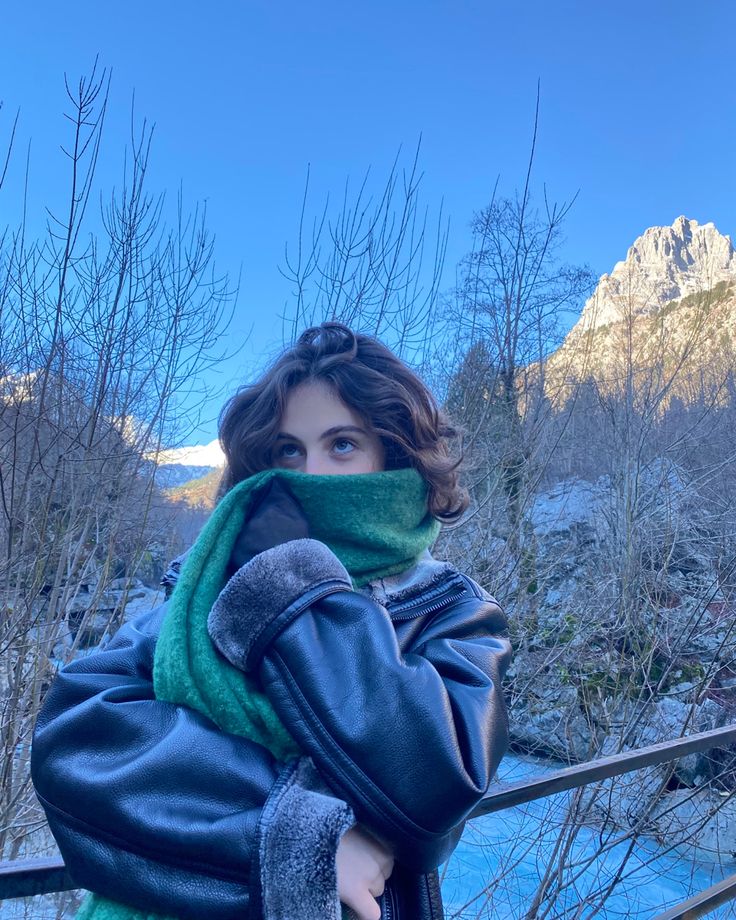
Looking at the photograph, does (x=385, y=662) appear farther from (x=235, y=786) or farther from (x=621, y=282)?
(x=621, y=282)

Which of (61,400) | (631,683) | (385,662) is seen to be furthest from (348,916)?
(631,683)

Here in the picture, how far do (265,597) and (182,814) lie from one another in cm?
25

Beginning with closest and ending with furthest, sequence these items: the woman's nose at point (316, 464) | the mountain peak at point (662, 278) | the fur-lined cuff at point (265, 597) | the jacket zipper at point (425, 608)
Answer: the fur-lined cuff at point (265, 597) → the jacket zipper at point (425, 608) → the woman's nose at point (316, 464) → the mountain peak at point (662, 278)

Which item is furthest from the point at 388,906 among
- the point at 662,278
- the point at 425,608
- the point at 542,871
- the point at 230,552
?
the point at 662,278

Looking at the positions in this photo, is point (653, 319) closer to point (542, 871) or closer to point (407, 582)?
point (542, 871)

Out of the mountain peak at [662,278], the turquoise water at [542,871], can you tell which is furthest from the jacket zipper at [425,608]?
the mountain peak at [662,278]

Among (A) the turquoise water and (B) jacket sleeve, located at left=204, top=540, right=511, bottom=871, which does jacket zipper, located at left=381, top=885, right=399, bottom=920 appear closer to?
(B) jacket sleeve, located at left=204, top=540, right=511, bottom=871

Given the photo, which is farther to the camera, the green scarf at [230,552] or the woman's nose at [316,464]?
the woman's nose at [316,464]

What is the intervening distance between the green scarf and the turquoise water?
278 cm

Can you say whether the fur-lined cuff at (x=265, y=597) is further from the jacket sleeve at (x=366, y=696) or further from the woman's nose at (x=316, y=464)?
the woman's nose at (x=316, y=464)

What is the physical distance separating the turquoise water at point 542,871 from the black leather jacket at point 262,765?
112 inches

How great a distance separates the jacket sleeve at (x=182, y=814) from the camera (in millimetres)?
724

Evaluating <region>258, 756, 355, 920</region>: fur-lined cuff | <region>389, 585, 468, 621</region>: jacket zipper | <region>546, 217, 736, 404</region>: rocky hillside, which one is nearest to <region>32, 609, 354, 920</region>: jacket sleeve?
<region>258, 756, 355, 920</region>: fur-lined cuff

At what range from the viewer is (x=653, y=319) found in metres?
6.54
